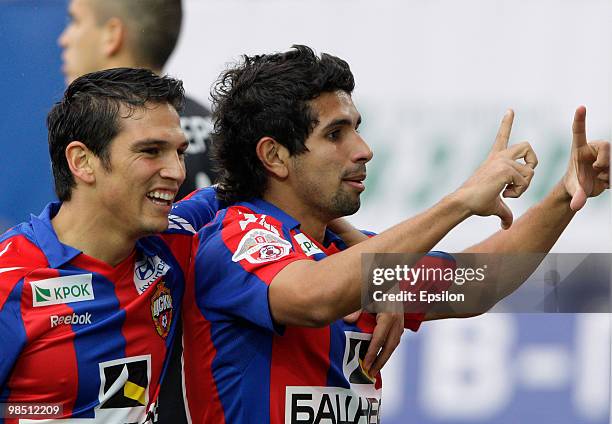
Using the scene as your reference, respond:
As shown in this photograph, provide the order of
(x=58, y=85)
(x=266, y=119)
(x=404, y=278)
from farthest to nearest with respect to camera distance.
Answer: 1. (x=58, y=85)
2. (x=266, y=119)
3. (x=404, y=278)

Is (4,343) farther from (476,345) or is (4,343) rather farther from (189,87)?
(476,345)

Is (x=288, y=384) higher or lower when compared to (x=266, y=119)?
lower

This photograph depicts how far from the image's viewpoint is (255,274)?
2162mm

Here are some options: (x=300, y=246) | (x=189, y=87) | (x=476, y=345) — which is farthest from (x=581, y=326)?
(x=189, y=87)

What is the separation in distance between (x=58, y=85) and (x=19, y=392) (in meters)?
1.30

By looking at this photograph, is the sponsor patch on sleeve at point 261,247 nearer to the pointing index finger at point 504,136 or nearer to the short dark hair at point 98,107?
the short dark hair at point 98,107

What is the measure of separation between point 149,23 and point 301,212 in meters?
0.97

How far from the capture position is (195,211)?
8.29 feet

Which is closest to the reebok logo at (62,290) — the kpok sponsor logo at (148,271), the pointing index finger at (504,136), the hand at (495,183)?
the kpok sponsor logo at (148,271)

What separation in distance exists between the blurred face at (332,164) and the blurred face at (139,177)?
1.10 ft

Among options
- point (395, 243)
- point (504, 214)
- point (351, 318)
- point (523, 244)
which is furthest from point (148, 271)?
point (523, 244)

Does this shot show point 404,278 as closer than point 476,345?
Yes

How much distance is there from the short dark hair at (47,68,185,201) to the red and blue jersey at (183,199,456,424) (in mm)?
326

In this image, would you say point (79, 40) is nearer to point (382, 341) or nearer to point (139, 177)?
→ point (139, 177)
